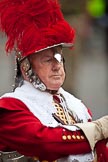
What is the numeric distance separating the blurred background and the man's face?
162 inches

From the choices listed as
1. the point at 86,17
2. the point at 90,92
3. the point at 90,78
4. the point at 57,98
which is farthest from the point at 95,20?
the point at 57,98

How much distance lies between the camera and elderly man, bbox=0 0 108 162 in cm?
413

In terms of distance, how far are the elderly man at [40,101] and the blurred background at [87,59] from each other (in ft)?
13.4

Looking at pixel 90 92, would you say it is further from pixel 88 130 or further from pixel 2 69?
pixel 88 130

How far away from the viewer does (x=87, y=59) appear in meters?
17.1

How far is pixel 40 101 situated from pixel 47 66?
0.19 m

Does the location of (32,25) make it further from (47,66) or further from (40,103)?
(40,103)

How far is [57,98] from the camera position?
4434mm

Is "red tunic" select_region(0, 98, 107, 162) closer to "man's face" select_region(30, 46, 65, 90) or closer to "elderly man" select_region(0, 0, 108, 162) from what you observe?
"elderly man" select_region(0, 0, 108, 162)

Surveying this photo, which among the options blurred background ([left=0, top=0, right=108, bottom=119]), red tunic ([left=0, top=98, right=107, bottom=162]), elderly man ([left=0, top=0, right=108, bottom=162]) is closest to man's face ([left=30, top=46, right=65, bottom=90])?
elderly man ([left=0, top=0, right=108, bottom=162])

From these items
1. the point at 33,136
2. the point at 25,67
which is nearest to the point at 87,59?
the point at 25,67

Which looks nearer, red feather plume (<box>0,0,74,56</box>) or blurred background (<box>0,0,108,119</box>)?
red feather plume (<box>0,0,74,56</box>)

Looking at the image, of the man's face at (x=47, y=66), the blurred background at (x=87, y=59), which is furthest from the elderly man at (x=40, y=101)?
the blurred background at (x=87, y=59)

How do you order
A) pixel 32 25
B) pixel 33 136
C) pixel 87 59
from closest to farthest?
1. pixel 33 136
2. pixel 32 25
3. pixel 87 59
